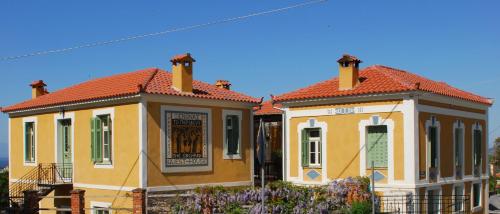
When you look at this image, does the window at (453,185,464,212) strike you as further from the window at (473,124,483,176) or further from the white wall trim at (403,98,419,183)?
the white wall trim at (403,98,419,183)

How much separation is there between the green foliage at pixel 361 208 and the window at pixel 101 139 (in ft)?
29.0

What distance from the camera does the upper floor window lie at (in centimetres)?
2497

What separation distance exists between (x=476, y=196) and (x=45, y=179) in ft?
58.7

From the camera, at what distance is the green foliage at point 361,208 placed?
17984 millimetres

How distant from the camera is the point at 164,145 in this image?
20578mm

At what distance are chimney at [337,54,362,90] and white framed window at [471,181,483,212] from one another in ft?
24.9

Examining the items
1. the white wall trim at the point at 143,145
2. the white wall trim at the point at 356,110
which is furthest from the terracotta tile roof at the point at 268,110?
the white wall trim at the point at 143,145

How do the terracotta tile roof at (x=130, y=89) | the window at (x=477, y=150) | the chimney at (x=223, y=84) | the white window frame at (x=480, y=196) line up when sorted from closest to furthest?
the terracotta tile roof at (x=130, y=89) < the white window frame at (x=480, y=196) < the window at (x=477, y=150) < the chimney at (x=223, y=84)

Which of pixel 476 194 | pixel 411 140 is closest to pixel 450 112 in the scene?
pixel 411 140

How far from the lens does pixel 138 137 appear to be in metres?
19.9

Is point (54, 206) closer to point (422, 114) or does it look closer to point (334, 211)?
point (334, 211)

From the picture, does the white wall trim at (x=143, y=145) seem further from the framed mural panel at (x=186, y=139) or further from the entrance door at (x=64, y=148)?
the entrance door at (x=64, y=148)

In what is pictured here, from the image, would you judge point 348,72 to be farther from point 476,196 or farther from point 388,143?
point 476,196

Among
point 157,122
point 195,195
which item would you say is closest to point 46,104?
point 157,122
